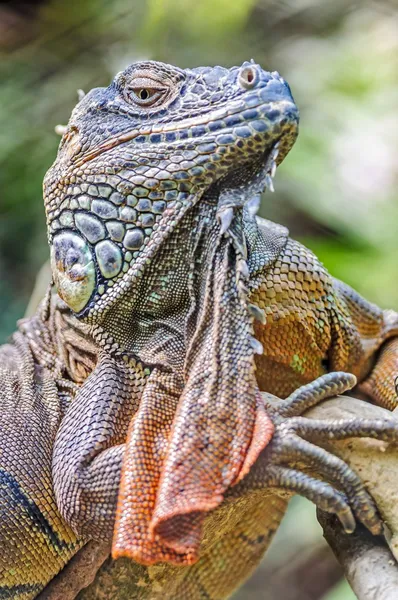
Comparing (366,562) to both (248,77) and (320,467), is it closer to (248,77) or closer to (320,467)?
(320,467)

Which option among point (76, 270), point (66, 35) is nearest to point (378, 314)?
point (76, 270)

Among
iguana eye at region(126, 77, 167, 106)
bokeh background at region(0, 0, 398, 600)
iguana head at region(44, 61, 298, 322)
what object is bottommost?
iguana head at region(44, 61, 298, 322)

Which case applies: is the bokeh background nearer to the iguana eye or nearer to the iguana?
the iguana

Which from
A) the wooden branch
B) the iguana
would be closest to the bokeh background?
the iguana

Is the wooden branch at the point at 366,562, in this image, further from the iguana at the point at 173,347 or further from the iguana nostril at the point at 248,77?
the iguana nostril at the point at 248,77

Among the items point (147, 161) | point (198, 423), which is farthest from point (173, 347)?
point (147, 161)

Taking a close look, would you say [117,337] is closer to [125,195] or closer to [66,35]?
[125,195]
